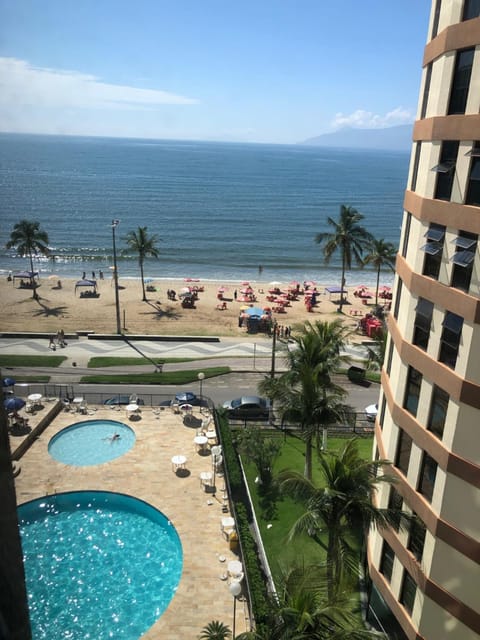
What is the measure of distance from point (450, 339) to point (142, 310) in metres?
47.4

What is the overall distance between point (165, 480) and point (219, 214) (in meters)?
111

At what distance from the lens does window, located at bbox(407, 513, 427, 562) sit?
14.6m

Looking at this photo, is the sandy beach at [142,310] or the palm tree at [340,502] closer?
the palm tree at [340,502]

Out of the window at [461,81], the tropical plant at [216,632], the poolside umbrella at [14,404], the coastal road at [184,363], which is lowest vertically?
the coastal road at [184,363]

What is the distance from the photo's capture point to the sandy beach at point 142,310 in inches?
2021

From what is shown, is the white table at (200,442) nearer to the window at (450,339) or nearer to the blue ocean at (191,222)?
the window at (450,339)

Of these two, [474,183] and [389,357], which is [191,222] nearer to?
[389,357]

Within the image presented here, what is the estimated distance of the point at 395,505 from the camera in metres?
16.2

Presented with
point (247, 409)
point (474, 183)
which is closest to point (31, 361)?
point (247, 409)

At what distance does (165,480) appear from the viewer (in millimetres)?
25469

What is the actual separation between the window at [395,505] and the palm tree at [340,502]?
1.6 inches

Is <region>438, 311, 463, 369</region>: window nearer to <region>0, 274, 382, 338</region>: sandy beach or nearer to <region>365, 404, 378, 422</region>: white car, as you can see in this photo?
<region>365, 404, 378, 422</region>: white car

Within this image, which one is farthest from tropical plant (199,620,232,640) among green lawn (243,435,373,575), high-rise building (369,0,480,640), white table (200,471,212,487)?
white table (200,471,212,487)

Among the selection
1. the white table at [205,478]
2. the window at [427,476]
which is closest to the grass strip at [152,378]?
the white table at [205,478]
